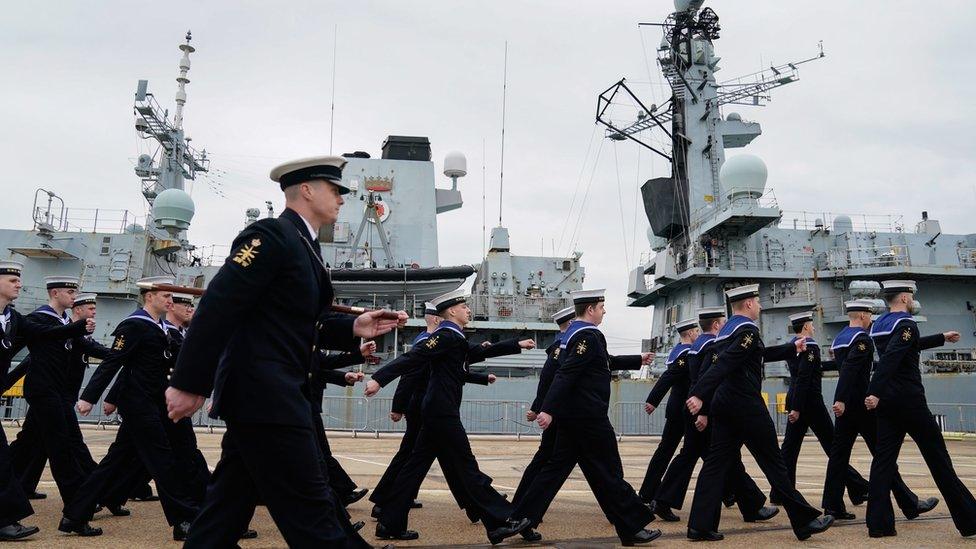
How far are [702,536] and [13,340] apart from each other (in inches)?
209

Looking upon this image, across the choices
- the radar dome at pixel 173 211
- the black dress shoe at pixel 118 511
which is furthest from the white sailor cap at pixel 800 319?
the radar dome at pixel 173 211

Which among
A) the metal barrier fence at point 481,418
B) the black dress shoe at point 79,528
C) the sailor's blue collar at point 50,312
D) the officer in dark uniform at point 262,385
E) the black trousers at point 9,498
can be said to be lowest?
the metal barrier fence at point 481,418

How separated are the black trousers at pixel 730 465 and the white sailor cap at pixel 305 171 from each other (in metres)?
3.51

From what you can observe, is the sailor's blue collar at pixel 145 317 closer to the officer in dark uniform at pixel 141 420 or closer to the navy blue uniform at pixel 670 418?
the officer in dark uniform at pixel 141 420

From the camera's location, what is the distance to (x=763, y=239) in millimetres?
23031

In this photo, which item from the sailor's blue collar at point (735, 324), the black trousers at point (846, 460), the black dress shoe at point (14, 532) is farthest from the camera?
the black trousers at point (846, 460)

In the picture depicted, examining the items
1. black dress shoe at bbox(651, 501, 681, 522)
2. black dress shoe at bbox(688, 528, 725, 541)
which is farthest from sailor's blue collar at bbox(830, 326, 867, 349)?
black dress shoe at bbox(688, 528, 725, 541)

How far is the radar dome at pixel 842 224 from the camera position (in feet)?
78.7

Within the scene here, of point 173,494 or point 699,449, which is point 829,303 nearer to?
point 699,449

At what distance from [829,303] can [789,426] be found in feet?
56.6

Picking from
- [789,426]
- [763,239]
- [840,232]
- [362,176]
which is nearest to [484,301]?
[362,176]

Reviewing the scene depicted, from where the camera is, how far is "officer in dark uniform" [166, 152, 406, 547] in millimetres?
2291

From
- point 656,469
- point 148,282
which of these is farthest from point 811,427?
point 148,282

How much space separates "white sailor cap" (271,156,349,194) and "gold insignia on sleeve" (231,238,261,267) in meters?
0.40
